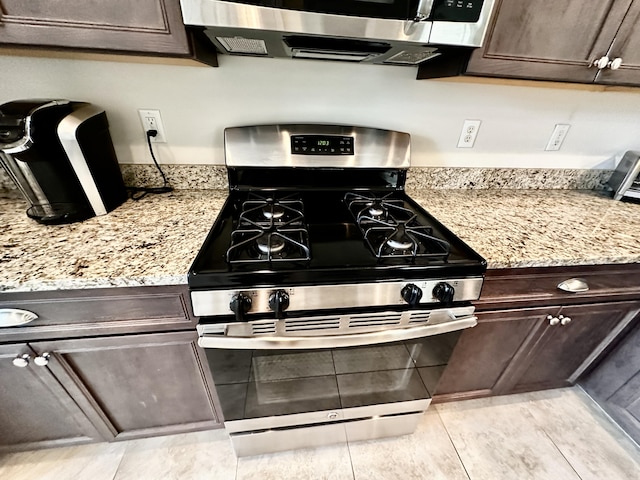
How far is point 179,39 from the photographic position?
72 cm

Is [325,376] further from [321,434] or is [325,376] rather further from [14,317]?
[14,317]

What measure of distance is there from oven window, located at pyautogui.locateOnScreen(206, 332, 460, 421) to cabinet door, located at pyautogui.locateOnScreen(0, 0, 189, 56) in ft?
2.79

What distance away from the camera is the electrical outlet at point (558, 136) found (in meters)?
1.35

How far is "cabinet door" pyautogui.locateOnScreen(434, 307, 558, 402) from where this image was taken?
105cm

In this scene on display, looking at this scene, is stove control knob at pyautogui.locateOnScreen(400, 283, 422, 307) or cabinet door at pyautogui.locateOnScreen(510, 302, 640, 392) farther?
cabinet door at pyautogui.locateOnScreen(510, 302, 640, 392)

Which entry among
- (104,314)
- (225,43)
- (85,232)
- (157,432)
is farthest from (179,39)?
(157,432)

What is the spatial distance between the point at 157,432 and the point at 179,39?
4.44 feet

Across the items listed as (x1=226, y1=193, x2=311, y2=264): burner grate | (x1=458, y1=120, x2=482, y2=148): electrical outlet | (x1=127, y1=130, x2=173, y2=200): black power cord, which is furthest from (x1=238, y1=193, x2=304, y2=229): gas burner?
(x1=458, y1=120, x2=482, y2=148): electrical outlet

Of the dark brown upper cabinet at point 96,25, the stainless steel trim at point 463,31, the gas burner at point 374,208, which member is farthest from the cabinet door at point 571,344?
the dark brown upper cabinet at point 96,25

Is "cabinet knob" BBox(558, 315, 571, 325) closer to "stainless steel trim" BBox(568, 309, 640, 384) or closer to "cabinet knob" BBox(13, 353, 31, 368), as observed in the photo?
"stainless steel trim" BBox(568, 309, 640, 384)

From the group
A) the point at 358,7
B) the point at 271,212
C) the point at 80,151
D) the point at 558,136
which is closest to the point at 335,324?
the point at 271,212

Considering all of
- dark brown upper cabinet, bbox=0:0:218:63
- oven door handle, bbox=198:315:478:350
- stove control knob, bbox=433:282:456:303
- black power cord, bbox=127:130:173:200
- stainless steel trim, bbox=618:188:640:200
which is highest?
dark brown upper cabinet, bbox=0:0:218:63

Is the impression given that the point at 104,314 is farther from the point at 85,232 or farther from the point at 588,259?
the point at 588,259

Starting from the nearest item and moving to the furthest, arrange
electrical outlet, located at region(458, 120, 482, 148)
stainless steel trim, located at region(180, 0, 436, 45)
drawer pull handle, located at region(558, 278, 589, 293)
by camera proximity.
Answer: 1. stainless steel trim, located at region(180, 0, 436, 45)
2. drawer pull handle, located at region(558, 278, 589, 293)
3. electrical outlet, located at region(458, 120, 482, 148)
